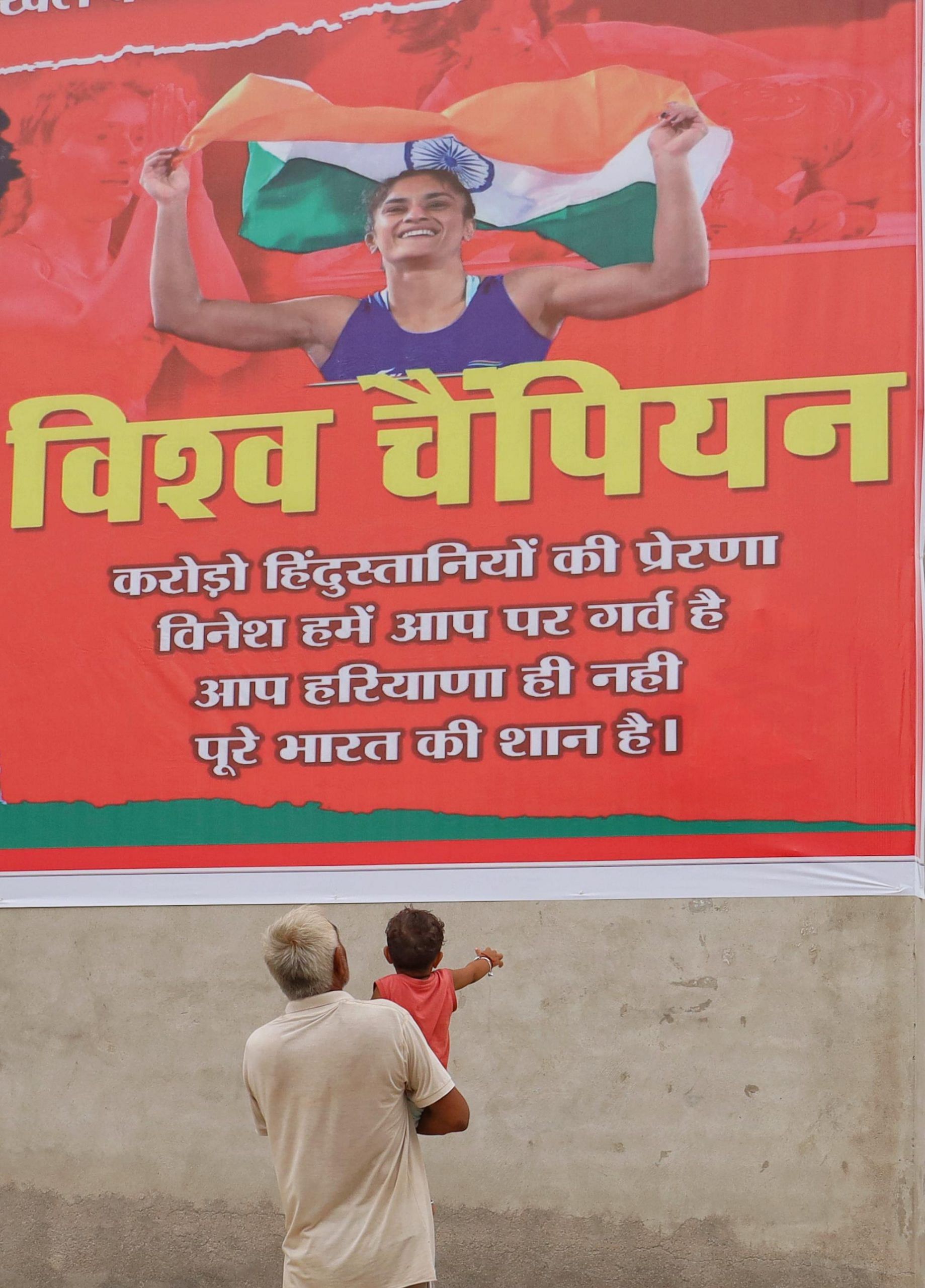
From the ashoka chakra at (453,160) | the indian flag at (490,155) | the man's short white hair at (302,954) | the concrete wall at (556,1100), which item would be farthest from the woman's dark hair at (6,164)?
the man's short white hair at (302,954)

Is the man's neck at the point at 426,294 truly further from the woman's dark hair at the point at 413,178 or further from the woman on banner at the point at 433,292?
the woman's dark hair at the point at 413,178

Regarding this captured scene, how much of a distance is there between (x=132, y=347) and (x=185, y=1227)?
345 cm

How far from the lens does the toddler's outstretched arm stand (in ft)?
14.4

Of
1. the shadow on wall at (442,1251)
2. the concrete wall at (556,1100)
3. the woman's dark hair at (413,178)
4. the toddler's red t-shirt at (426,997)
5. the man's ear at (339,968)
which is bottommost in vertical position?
the shadow on wall at (442,1251)

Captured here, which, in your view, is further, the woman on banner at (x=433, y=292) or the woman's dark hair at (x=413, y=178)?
the woman's dark hair at (x=413, y=178)

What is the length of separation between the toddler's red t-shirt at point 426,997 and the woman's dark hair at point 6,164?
415 centimetres

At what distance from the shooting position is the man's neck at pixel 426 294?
242 inches

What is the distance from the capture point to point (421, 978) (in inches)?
163

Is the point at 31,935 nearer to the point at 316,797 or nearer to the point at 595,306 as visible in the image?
the point at 316,797

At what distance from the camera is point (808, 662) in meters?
5.57

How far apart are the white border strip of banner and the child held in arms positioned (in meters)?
1.46

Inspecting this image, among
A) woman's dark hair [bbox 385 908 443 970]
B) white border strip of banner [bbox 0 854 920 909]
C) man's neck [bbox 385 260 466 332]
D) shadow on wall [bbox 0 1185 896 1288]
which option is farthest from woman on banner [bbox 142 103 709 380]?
shadow on wall [bbox 0 1185 896 1288]

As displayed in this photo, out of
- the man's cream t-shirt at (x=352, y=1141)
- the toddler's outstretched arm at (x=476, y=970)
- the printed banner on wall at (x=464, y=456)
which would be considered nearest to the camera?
the man's cream t-shirt at (x=352, y=1141)

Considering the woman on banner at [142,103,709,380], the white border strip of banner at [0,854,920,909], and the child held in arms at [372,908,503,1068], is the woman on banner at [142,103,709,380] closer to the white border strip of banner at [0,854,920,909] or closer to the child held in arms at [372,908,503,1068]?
the white border strip of banner at [0,854,920,909]
